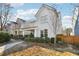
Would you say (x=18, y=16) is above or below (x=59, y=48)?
above

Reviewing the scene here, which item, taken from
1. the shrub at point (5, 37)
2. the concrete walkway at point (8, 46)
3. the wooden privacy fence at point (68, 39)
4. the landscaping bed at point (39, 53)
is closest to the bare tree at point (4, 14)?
the shrub at point (5, 37)

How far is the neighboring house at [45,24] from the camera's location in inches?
199

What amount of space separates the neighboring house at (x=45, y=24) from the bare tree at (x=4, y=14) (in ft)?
0.53

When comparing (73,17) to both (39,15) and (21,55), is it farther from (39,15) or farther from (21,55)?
(21,55)

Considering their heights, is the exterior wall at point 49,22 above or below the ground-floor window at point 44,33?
above

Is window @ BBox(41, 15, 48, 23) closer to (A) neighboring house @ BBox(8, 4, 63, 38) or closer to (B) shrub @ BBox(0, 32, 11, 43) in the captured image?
(A) neighboring house @ BBox(8, 4, 63, 38)

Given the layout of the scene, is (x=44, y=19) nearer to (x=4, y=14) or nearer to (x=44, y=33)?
(x=44, y=33)

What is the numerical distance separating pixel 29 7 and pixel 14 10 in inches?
8.1

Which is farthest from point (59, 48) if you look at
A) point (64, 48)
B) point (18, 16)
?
point (18, 16)

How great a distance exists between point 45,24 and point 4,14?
0.56m

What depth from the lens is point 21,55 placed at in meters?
5.03

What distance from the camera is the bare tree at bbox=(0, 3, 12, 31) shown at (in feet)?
16.5

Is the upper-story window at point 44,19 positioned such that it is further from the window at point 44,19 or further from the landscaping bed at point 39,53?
the landscaping bed at point 39,53

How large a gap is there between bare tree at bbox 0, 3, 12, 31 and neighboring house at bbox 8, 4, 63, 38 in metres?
0.16
